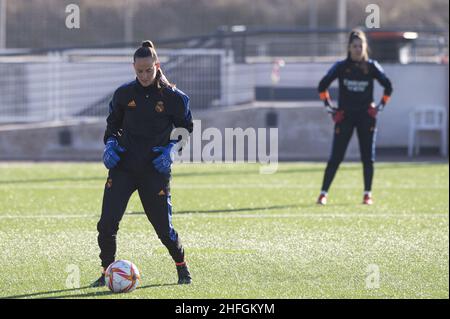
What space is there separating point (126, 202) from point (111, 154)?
39 cm

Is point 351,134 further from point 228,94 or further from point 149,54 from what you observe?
point 228,94

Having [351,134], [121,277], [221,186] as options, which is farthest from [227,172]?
[121,277]

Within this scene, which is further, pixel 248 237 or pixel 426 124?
pixel 426 124

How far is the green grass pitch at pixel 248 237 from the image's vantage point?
26.4ft

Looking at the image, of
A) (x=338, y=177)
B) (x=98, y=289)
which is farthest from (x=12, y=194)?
(x=98, y=289)

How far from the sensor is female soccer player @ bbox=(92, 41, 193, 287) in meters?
7.89

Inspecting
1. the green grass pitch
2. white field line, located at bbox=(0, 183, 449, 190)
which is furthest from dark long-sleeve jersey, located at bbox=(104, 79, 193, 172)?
white field line, located at bbox=(0, 183, 449, 190)

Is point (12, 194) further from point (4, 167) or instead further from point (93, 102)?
point (93, 102)

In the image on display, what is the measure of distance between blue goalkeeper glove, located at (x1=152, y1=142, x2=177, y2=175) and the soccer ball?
2.46ft

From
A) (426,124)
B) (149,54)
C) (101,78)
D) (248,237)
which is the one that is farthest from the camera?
(101,78)

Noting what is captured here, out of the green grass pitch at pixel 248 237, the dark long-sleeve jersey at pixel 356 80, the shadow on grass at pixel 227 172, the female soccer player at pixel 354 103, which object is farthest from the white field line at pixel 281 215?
the shadow on grass at pixel 227 172

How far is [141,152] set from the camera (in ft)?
26.0
